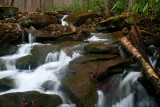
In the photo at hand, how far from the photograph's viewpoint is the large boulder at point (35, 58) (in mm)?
6195

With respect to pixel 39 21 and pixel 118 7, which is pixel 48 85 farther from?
pixel 39 21

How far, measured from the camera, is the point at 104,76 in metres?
4.48

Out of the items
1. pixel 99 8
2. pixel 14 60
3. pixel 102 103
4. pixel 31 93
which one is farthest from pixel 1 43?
pixel 99 8

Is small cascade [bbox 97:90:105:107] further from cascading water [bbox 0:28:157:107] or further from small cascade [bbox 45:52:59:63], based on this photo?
small cascade [bbox 45:52:59:63]

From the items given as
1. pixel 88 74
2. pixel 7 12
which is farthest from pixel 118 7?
pixel 7 12

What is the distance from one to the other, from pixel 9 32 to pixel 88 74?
600 centimetres

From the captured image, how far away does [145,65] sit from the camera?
11.7 ft

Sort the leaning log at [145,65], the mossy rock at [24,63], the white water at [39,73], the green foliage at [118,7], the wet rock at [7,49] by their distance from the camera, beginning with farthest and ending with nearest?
the wet rock at [7,49] < the mossy rock at [24,63] < the white water at [39,73] < the leaning log at [145,65] < the green foliage at [118,7]

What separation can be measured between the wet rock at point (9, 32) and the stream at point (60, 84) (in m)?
1.40

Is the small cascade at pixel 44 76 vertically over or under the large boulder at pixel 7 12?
under

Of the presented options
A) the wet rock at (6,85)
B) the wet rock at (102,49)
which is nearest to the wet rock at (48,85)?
the wet rock at (6,85)

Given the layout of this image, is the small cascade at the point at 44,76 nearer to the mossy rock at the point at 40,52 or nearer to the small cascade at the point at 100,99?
the mossy rock at the point at 40,52

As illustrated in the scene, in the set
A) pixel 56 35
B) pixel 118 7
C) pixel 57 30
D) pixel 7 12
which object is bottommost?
pixel 56 35

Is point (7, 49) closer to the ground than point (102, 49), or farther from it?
closer to the ground
